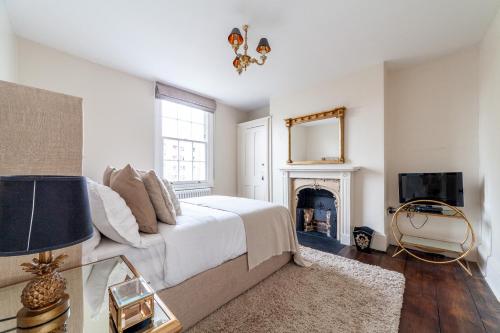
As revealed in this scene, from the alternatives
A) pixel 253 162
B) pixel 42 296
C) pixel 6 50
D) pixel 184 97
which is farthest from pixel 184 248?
pixel 253 162

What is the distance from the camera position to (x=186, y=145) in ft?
12.7

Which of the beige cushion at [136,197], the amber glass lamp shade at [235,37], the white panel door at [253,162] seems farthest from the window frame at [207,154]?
the amber glass lamp shade at [235,37]

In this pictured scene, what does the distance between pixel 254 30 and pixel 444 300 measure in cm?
300

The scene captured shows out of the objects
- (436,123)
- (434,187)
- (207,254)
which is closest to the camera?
(207,254)

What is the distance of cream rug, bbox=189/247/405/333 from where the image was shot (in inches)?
56.1

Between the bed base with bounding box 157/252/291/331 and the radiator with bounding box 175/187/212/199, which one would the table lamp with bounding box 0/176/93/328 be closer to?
the bed base with bounding box 157/252/291/331

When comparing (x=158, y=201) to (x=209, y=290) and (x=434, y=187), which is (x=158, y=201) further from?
(x=434, y=187)

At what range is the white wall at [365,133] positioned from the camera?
9.07 feet

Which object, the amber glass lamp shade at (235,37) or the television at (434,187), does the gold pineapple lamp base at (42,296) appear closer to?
the amber glass lamp shade at (235,37)

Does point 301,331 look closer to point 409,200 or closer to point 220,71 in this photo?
point 409,200

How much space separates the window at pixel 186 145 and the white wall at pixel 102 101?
10.9 inches

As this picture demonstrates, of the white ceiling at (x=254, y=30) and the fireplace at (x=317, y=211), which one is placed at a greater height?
the white ceiling at (x=254, y=30)

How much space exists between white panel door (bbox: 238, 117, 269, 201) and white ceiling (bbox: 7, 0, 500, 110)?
59.9 inches

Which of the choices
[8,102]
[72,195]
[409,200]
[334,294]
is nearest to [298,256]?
[334,294]
